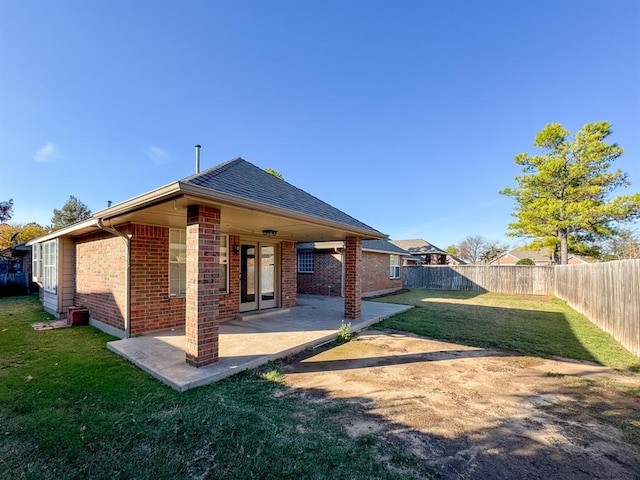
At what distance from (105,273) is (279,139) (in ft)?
31.9

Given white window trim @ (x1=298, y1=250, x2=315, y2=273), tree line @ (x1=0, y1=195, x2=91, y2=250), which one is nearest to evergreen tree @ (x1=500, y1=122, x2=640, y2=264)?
white window trim @ (x1=298, y1=250, x2=315, y2=273)

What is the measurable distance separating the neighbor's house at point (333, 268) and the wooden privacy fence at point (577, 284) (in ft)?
19.2

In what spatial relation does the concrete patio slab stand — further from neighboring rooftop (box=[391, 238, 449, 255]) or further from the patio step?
neighboring rooftop (box=[391, 238, 449, 255])

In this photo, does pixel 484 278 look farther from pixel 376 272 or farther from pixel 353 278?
pixel 353 278

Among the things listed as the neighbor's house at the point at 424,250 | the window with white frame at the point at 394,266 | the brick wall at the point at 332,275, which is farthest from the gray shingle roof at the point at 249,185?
the neighbor's house at the point at 424,250

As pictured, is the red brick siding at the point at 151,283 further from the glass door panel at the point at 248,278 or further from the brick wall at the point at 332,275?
the brick wall at the point at 332,275

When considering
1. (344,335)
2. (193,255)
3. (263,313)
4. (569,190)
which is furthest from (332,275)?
(569,190)

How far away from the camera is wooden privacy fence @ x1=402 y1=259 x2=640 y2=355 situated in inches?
236

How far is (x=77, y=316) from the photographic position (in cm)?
788

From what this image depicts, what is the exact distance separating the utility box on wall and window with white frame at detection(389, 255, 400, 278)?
53.1 ft

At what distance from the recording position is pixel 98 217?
223 inches

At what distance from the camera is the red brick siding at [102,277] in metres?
6.51

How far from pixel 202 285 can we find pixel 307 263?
12.0 meters

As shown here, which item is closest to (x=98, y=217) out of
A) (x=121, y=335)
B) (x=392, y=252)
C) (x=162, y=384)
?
(x=121, y=335)
